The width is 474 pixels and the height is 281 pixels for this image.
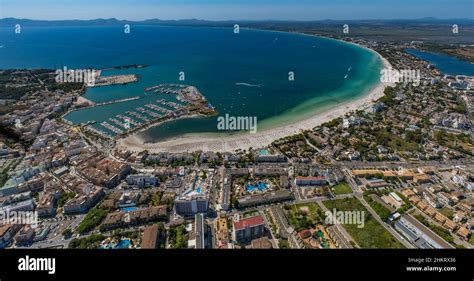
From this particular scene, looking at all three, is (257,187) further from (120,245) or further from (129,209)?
(120,245)

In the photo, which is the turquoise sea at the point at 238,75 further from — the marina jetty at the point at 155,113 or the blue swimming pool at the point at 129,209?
the blue swimming pool at the point at 129,209

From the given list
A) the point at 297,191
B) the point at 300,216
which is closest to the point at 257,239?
the point at 300,216

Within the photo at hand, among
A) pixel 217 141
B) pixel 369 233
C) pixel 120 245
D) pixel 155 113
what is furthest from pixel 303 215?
pixel 155 113

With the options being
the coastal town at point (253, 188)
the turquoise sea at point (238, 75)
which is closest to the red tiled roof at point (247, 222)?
the coastal town at point (253, 188)

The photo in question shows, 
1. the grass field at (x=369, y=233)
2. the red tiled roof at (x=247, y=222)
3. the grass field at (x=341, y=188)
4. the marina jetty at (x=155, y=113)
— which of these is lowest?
the grass field at (x=369, y=233)

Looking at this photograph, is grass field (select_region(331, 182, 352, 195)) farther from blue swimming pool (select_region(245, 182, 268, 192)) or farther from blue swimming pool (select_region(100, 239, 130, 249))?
blue swimming pool (select_region(100, 239, 130, 249))

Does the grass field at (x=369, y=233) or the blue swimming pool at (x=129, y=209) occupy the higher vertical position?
the blue swimming pool at (x=129, y=209)

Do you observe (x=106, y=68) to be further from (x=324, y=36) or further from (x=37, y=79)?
(x=324, y=36)
